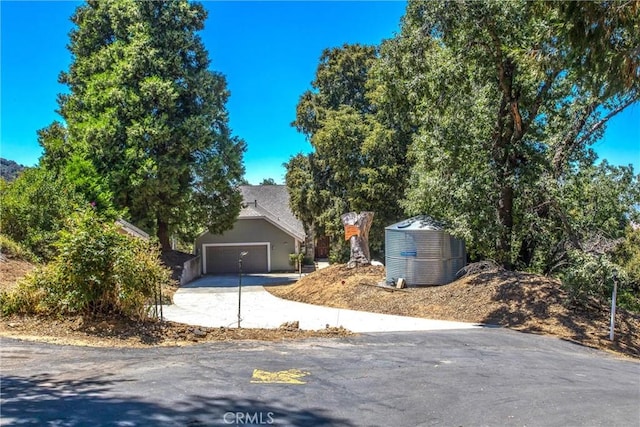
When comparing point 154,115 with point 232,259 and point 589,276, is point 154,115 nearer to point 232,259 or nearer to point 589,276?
point 232,259

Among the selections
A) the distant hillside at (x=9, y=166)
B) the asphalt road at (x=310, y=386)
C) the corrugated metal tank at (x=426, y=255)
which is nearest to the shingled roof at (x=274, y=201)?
the distant hillside at (x=9, y=166)

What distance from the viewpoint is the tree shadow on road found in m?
4.34

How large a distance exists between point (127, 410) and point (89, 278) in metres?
4.26

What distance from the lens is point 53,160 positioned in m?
22.5

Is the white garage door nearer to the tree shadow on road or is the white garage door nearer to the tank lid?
the tank lid

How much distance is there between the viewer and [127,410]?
4598 millimetres

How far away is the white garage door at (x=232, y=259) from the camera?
105ft

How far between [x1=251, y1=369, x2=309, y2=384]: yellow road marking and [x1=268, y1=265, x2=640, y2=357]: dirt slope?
6744 mm

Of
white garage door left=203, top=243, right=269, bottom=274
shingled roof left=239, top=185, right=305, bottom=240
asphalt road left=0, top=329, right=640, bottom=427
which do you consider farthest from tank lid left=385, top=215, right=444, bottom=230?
shingled roof left=239, top=185, right=305, bottom=240

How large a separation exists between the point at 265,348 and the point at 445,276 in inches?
340

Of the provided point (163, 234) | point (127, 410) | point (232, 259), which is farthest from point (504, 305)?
point (232, 259)

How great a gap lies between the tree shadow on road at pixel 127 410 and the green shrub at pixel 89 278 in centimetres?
312

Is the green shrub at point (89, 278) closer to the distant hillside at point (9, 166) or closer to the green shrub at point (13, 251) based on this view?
the green shrub at point (13, 251)

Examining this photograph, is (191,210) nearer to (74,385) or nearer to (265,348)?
(265,348)
